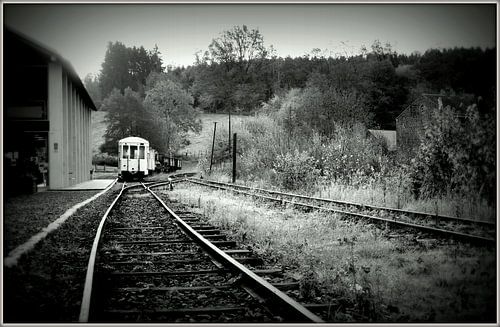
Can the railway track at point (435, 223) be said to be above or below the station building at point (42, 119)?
below

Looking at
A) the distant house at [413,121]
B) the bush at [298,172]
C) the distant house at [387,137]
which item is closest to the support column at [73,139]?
the bush at [298,172]

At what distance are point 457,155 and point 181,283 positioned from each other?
7.14 meters

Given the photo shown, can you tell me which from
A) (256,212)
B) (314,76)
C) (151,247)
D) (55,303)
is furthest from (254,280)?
(314,76)

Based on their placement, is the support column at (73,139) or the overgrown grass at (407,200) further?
the support column at (73,139)

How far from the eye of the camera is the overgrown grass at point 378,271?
14.0ft

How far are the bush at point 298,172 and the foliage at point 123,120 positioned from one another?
121ft

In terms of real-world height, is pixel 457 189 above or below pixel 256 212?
above

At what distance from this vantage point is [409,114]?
20781 mm

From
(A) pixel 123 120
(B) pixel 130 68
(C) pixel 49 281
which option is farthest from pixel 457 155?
(B) pixel 130 68

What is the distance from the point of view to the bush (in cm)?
1925

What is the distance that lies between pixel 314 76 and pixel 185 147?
126ft

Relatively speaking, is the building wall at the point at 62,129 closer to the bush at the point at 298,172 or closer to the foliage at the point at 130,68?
the bush at the point at 298,172

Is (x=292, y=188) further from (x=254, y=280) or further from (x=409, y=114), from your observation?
(x=254, y=280)

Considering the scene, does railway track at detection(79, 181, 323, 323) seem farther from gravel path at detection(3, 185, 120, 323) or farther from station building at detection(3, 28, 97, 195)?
station building at detection(3, 28, 97, 195)
